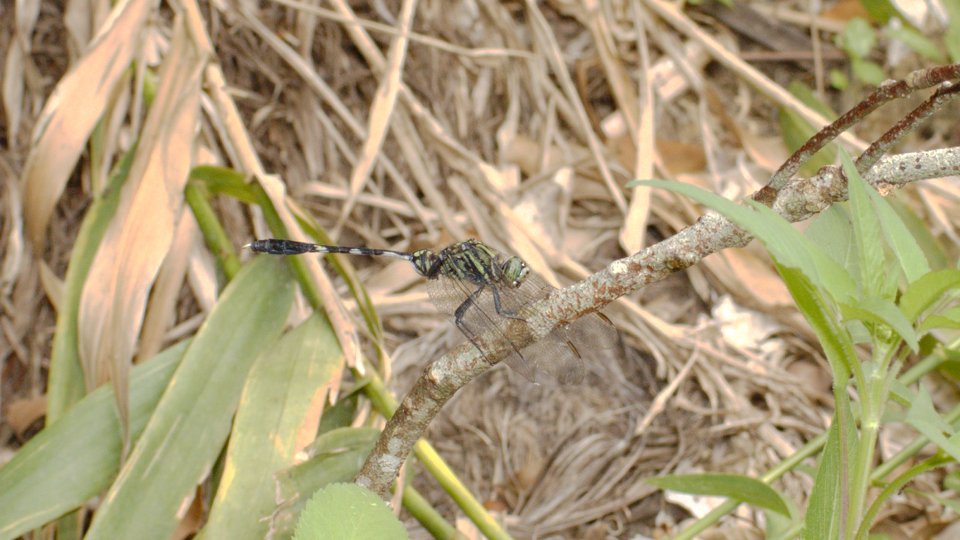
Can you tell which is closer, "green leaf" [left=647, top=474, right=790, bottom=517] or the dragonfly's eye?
"green leaf" [left=647, top=474, right=790, bottom=517]

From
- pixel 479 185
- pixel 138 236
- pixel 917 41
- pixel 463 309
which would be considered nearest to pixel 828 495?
pixel 463 309

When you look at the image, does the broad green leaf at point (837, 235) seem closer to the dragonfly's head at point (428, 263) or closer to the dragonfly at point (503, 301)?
the dragonfly at point (503, 301)

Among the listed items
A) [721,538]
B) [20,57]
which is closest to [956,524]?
[721,538]

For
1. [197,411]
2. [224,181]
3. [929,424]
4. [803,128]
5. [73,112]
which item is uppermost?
[73,112]

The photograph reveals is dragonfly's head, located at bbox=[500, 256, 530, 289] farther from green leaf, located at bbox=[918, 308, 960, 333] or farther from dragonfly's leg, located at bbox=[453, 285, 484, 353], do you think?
green leaf, located at bbox=[918, 308, 960, 333]

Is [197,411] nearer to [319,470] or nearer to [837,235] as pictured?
[319,470]

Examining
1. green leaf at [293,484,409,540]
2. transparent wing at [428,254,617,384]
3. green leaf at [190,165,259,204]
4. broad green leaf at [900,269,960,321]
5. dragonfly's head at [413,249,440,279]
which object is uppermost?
green leaf at [190,165,259,204]

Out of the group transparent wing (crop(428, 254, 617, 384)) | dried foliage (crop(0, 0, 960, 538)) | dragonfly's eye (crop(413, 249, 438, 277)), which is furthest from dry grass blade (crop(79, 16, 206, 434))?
transparent wing (crop(428, 254, 617, 384))
